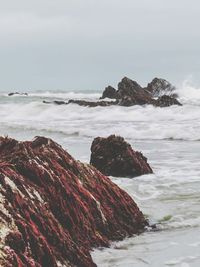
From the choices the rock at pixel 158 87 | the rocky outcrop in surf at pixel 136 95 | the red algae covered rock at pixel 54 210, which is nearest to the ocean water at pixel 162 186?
the red algae covered rock at pixel 54 210

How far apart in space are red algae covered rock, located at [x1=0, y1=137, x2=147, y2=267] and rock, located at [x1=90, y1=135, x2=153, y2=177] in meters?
2.96

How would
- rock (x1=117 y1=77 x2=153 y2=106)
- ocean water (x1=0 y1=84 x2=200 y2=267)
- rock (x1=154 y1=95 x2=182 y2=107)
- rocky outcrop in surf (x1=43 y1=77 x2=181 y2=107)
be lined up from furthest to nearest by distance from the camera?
rock (x1=117 y1=77 x2=153 y2=106)
rocky outcrop in surf (x1=43 y1=77 x2=181 y2=107)
rock (x1=154 y1=95 x2=182 y2=107)
ocean water (x1=0 y1=84 x2=200 y2=267)

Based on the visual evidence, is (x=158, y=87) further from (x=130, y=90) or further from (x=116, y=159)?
(x=116, y=159)

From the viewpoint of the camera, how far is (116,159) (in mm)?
8258

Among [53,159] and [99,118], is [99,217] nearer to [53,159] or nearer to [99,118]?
[53,159]

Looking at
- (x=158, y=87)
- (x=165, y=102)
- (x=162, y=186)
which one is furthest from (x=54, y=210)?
(x=158, y=87)

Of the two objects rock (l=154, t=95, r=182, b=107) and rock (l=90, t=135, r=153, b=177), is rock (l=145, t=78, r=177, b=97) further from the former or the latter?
rock (l=90, t=135, r=153, b=177)

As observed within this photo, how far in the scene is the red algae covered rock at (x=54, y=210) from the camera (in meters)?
3.12

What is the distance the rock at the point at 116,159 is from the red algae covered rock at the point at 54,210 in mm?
2958

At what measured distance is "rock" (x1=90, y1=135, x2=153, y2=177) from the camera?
325 inches

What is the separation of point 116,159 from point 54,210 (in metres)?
4.26

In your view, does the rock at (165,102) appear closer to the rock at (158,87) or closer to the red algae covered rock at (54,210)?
the rock at (158,87)

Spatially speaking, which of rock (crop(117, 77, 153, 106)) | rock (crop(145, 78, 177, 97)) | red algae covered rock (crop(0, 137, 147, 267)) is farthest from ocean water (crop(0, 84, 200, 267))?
rock (crop(145, 78, 177, 97))

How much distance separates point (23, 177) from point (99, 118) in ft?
69.5
